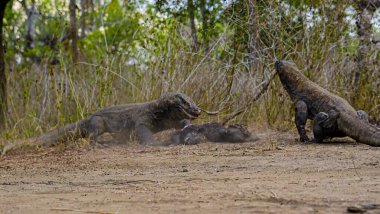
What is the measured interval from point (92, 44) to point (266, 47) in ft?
64.6

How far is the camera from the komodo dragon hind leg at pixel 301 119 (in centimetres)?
868

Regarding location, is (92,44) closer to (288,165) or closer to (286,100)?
(286,100)

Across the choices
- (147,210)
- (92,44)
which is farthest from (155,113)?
(92,44)

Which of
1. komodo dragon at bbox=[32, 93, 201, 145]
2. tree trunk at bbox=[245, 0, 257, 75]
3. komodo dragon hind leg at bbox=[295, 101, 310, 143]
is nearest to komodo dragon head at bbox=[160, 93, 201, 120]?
komodo dragon at bbox=[32, 93, 201, 145]

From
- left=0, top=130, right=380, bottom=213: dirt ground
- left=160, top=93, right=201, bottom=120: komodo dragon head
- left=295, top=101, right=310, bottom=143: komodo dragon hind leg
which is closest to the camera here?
left=0, top=130, right=380, bottom=213: dirt ground

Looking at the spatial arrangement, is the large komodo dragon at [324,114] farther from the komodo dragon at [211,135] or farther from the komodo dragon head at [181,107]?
the komodo dragon head at [181,107]

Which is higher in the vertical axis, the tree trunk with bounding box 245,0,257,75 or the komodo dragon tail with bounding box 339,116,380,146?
the tree trunk with bounding box 245,0,257,75

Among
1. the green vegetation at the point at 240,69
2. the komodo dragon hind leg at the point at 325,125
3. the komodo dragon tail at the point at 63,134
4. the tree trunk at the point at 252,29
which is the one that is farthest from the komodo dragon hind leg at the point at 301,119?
the komodo dragon tail at the point at 63,134

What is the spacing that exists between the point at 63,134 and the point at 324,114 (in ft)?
12.6

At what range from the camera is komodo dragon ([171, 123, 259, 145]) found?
9.06 meters

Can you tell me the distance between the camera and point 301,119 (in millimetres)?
8820

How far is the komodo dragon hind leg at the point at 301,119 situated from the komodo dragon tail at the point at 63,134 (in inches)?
123

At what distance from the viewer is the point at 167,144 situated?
30.7ft

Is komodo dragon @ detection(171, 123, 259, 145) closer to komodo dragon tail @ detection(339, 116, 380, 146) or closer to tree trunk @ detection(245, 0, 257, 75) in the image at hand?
komodo dragon tail @ detection(339, 116, 380, 146)
